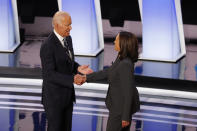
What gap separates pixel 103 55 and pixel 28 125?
665 centimetres

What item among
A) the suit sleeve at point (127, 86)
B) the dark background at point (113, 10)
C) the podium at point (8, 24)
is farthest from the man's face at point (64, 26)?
the dark background at point (113, 10)

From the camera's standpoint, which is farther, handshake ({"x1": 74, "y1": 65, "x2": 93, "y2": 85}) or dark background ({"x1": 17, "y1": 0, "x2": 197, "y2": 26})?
dark background ({"x1": 17, "y1": 0, "x2": 197, "y2": 26})

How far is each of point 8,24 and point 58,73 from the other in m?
9.12

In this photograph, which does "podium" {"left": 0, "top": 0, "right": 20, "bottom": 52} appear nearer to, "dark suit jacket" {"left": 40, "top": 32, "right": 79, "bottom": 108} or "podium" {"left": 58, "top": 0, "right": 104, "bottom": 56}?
"podium" {"left": 58, "top": 0, "right": 104, "bottom": 56}

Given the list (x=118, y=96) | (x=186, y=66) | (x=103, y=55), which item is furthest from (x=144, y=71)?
(x=118, y=96)

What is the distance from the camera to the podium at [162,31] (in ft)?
41.0

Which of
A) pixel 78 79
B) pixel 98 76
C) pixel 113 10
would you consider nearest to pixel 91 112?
pixel 98 76

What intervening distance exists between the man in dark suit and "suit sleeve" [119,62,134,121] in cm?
70

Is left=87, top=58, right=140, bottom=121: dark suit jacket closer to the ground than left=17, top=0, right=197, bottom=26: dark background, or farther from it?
closer to the ground

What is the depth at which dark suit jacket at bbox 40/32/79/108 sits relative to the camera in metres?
4.58

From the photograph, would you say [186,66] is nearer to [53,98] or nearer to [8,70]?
[8,70]

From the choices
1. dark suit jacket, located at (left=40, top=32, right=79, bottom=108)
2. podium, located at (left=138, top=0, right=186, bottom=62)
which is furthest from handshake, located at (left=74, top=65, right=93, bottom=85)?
podium, located at (left=138, top=0, right=186, bottom=62)

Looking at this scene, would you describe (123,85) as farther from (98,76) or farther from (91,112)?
(91,112)

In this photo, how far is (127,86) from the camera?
4.27 meters
